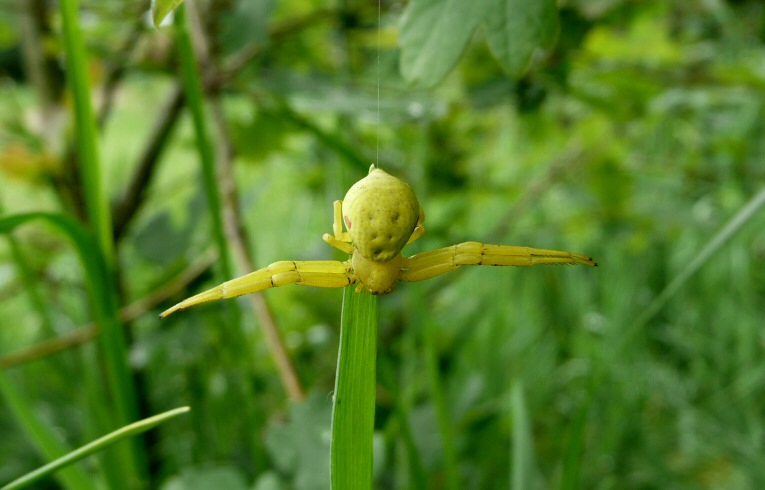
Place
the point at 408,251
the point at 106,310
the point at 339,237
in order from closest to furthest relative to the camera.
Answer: the point at 339,237 → the point at 106,310 → the point at 408,251

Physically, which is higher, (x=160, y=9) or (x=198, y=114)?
(x=198, y=114)

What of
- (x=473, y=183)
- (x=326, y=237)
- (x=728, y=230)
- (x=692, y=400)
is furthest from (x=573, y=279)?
(x=326, y=237)

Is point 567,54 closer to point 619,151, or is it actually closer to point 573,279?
point 619,151

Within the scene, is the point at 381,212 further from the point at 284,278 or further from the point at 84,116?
the point at 84,116

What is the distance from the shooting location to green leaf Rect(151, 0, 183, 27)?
0.85 ft

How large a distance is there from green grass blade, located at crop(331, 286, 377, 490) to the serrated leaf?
15cm

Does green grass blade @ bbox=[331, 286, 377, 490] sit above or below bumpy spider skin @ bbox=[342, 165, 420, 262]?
below

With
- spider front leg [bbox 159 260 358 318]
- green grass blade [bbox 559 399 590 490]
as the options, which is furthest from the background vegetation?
spider front leg [bbox 159 260 358 318]

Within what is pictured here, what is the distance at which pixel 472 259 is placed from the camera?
36 cm

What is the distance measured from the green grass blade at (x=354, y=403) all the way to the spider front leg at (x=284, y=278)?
0.16ft

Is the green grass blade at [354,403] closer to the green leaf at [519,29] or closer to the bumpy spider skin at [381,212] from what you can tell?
the bumpy spider skin at [381,212]

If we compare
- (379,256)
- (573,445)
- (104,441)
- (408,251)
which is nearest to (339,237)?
(379,256)

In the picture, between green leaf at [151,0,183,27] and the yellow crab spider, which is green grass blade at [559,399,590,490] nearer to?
the yellow crab spider

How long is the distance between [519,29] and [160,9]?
0.55 ft
